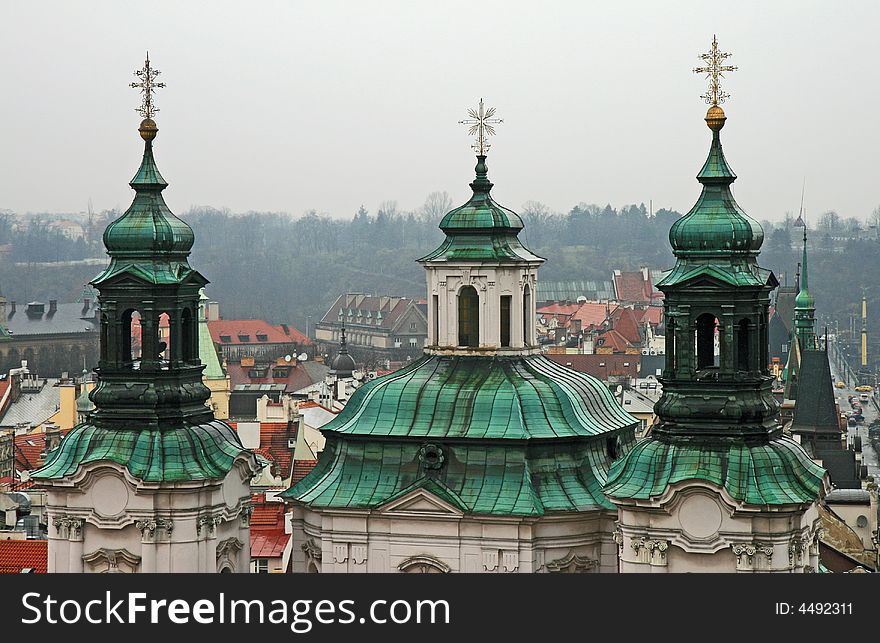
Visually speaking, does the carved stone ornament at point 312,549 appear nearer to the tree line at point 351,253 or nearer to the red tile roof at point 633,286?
the tree line at point 351,253

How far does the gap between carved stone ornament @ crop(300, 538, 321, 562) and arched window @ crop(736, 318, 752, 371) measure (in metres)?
11.6

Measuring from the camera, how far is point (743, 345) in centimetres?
4909

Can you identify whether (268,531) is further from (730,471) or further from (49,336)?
(49,336)

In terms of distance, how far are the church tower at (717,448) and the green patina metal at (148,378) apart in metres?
10.3

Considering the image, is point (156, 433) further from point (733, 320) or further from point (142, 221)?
point (733, 320)

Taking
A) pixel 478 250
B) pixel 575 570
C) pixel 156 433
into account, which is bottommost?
pixel 575 570

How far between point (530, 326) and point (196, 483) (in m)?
9.88

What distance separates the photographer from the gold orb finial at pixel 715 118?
50750mm

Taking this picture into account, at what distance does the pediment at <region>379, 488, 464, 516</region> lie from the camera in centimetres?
5235

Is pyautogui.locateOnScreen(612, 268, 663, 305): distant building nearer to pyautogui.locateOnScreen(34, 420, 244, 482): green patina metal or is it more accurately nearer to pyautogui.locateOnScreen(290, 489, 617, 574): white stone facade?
pyautogui.locateOnScreen(290, 489, 617, 574): white stone facade

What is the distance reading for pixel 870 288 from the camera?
11694 centimetres

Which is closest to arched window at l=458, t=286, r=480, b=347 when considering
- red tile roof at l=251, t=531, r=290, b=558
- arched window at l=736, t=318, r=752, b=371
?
arched window at l=736, t=318, r=752, b=371
